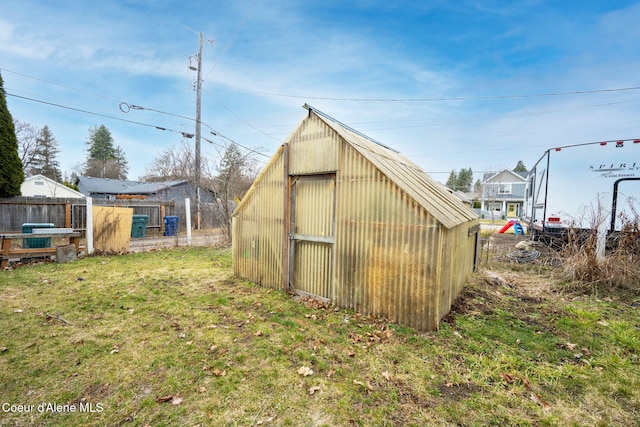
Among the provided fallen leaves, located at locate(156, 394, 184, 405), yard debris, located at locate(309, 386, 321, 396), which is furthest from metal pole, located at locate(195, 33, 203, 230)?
yard debris, located at locate(309, 386, 321, 396)

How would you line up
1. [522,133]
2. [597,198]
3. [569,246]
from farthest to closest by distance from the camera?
[522,133]
[597,198]
[569,246]

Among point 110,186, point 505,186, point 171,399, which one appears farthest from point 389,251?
point 505,186

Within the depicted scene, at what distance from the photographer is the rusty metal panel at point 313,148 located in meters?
4.99

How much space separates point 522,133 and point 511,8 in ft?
61.7

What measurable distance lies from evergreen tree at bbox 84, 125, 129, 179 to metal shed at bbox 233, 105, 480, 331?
53.3 metres

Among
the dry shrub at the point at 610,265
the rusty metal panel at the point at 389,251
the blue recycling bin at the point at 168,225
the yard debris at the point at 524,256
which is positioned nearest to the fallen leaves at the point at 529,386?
the rusty metal panel at the point at 389,251

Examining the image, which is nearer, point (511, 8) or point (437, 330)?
point (437, 330)

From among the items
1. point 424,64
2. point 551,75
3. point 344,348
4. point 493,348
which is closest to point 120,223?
point 344,348

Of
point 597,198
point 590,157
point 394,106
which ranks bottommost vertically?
point 597,198

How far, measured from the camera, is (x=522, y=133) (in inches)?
882

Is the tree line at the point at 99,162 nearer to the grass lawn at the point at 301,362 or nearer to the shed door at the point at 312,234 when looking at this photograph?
the shed door at the point at 312,234

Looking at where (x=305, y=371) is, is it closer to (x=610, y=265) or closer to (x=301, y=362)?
(x=301, y=362)

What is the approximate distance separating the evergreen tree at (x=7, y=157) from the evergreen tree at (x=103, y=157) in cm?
4278

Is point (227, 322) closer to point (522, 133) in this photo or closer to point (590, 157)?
point (590, 157)
